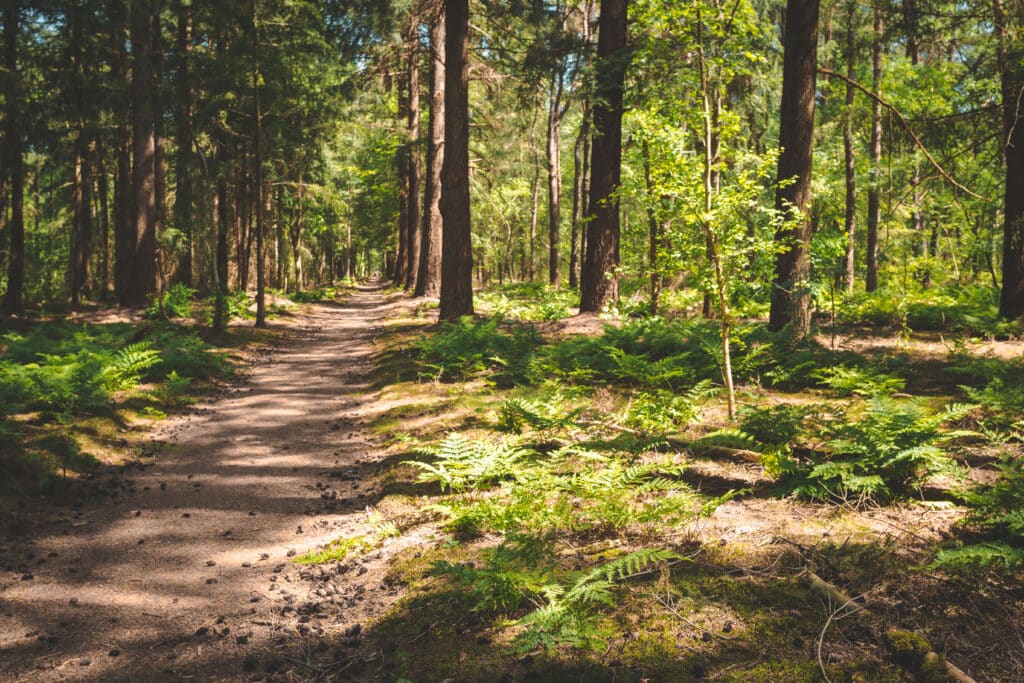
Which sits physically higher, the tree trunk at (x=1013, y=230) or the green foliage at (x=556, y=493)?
the tree trunk at (x=1013, y=230)

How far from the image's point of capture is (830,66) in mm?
20844

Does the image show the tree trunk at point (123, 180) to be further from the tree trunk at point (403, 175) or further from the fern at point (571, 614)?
the fern at point (571, 614)

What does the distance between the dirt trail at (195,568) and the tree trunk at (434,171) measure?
11.7 meters

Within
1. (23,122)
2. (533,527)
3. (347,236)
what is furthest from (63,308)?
(347,236)

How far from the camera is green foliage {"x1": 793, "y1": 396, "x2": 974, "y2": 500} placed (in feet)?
12.4

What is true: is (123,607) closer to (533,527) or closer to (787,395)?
(533,527)

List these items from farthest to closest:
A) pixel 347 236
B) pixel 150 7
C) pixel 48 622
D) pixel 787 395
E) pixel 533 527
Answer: pixel 347 236, pixel 150 7, pixel 787 395, pixel 533 527, pixel 48 622

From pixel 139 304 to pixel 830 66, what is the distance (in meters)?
24.6

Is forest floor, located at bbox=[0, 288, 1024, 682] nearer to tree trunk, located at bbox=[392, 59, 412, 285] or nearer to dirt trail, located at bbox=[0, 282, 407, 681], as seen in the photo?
dirt trail, located at bbox=[0, 282, 407, 681]

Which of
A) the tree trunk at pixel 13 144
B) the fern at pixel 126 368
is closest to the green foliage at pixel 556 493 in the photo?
the fern at pixel 126 368

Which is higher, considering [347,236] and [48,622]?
[347,236]

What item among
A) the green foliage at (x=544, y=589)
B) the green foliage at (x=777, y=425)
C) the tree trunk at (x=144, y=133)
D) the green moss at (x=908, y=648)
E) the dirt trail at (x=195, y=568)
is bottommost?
the dirt trail at (x=195, y=568)

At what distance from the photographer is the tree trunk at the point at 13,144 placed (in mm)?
14648

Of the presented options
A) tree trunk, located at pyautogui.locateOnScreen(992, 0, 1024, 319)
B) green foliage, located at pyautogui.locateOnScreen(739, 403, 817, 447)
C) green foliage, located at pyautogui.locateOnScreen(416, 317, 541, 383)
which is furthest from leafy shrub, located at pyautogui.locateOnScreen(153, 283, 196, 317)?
tree trunk, located at pyautogui.locateOnScreen(992, 0, 1024, 319)
